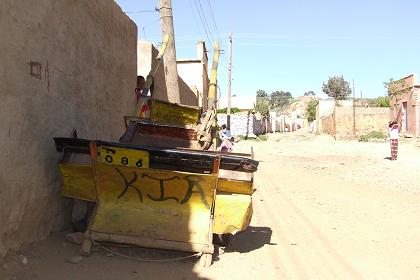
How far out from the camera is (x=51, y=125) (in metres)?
5.01

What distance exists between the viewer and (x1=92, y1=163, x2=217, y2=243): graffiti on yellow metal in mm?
4945

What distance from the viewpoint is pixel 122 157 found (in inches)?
196

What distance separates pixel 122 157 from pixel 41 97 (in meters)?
0.96

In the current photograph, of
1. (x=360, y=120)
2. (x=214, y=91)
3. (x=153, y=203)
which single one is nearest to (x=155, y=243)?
(x=153, y=203)

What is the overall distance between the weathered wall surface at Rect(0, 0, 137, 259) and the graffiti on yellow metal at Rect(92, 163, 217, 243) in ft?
1.83

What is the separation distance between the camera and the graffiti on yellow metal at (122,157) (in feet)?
16.3

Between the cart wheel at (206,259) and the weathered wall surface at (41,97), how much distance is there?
1565 mm

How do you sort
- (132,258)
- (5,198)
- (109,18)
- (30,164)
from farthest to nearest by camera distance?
(109,18)
(132,258)
(30,164)
(5,198)

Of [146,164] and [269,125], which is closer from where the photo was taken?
[146,164]

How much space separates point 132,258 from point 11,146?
5.25 feet

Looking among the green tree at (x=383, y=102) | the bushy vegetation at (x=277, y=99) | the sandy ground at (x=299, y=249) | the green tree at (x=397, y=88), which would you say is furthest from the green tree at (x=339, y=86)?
the sandy ground at (x=299, y=249)

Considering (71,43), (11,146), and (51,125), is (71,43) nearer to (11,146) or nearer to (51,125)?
(51,125)

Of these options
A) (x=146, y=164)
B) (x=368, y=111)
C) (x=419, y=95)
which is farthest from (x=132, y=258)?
(x=368, y=111)

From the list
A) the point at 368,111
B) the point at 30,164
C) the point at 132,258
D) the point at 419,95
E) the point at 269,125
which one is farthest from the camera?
the point at 269,125
